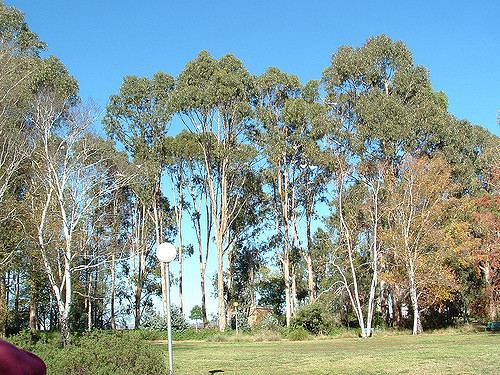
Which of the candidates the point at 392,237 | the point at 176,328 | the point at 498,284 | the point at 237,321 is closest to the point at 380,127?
the point at 392,237

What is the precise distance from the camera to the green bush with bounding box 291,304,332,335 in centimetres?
3462

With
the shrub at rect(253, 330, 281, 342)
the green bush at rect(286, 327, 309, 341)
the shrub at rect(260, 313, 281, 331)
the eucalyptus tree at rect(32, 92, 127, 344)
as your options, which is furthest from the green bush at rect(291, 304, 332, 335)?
the eucalyptus tree at rect(32, 92, 127, 344)

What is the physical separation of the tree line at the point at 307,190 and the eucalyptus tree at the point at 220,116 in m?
0.10

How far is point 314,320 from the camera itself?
34594mm

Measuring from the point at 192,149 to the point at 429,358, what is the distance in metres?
29.7

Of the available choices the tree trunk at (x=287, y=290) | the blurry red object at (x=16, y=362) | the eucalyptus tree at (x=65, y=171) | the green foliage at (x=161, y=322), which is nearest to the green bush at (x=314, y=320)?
the tree trunk at (x=287, y=290)

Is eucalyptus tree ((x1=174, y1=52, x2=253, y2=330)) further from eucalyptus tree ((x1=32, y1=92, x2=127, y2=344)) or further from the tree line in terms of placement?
eucalyptus tree ((x1=32, y1=92, x2=127, y2=344))

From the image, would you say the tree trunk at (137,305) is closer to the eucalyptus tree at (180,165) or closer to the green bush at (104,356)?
the eucalyptus tree at (180,165)

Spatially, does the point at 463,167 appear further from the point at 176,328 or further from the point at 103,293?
the point at 103,293

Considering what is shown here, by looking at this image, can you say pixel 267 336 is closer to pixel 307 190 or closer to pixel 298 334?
pixel 298 334

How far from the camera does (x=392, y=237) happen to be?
34938 millimetres

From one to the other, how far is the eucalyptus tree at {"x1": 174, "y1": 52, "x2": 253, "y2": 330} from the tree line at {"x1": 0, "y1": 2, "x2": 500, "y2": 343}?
0.10 m

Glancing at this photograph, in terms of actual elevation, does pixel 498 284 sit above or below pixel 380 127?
below

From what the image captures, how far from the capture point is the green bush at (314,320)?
34.6 m
